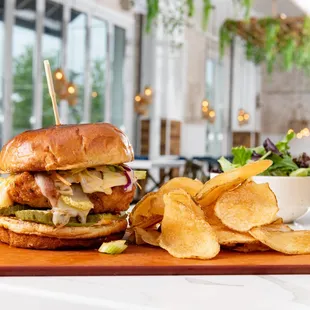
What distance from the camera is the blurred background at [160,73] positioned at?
28.7ft

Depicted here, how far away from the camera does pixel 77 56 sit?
9.88 m

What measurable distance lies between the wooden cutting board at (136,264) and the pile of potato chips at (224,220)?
0.08 ft

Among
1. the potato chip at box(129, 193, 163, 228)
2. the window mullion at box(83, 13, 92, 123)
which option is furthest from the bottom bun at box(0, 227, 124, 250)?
the window mullion at box(83, 13, 92, 123)

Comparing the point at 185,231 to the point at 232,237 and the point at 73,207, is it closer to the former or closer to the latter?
the point at 232,237

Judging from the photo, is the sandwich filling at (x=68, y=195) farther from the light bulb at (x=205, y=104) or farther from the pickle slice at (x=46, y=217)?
the light bulb at (x=205, y=104)

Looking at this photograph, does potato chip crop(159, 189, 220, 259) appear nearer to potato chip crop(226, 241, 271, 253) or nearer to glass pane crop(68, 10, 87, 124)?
potato chip crop(226, 241, 271, 253)

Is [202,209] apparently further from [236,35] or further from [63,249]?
[236,35]

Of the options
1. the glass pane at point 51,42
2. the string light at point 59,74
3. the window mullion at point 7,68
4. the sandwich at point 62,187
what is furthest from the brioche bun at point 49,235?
the glass pane at point 51,42

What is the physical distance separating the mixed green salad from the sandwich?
0.56m

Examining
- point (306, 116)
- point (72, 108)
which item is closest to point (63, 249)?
point (72, 108)

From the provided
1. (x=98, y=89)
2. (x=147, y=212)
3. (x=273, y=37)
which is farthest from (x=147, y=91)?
(x=147, y=212)

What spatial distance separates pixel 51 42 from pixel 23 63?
76cm

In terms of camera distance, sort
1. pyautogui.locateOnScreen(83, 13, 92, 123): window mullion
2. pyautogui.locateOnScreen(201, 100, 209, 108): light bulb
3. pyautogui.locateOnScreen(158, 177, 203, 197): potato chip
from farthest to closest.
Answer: pyautogui.locateOnScreen(201, 100, 209, 108): light bulb
pyautogui.locateOnScreen(83, 13, 92, 123): window mullion
pyautogui.locateOnScreen(158, 177, 203, 197): potato chip
